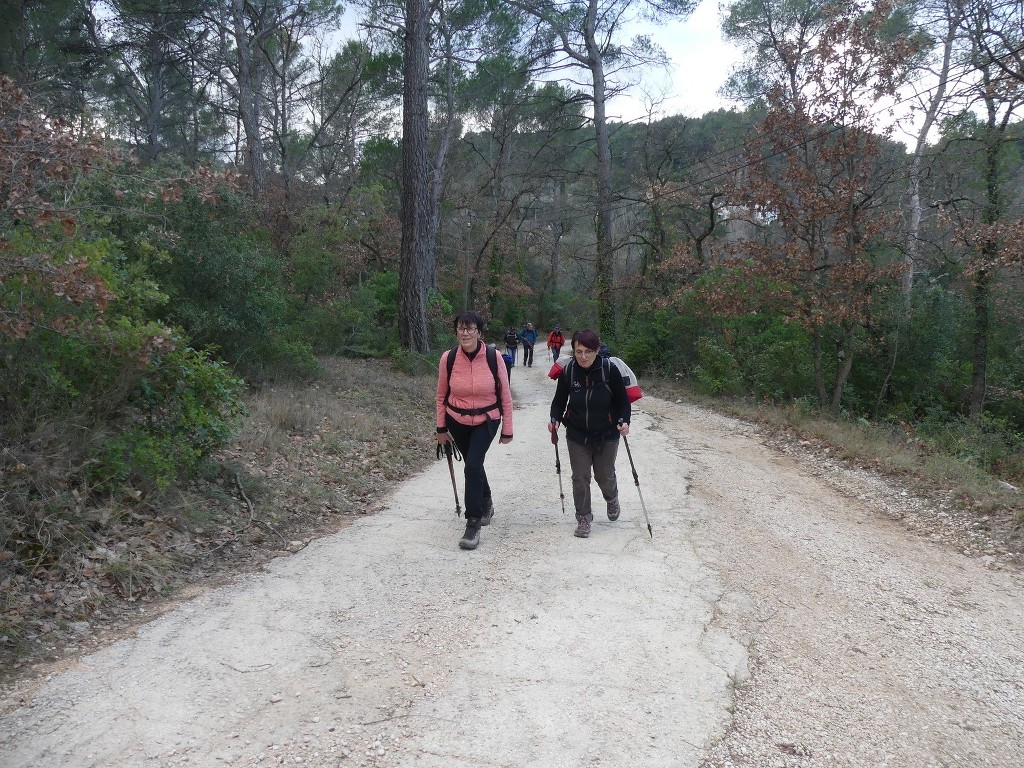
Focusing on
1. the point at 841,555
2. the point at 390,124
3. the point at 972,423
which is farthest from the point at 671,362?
Result: the point at 390,124

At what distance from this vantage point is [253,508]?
6387 mm

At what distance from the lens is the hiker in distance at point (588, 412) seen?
6039 millimetres

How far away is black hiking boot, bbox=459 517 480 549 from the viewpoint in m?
5.79

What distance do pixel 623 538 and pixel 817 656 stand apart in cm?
215

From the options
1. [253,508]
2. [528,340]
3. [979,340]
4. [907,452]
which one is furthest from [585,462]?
[528,340]

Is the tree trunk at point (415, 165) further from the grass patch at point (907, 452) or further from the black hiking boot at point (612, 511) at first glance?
the black hiking boot at point (612, 511)

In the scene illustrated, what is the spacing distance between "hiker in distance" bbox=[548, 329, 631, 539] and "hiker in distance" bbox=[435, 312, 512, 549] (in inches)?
21.5

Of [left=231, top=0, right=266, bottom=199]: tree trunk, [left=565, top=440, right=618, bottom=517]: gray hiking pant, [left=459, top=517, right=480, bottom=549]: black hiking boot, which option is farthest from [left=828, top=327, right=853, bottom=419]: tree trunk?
[left=231, top=0, right=266, bottom=199]: tree trunk

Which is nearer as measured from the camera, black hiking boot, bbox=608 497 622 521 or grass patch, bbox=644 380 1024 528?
black hiking boot, bbox=608 497 622 521

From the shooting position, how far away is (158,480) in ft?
18.2

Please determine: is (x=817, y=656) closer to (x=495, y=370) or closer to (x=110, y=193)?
(x=495, y=370)

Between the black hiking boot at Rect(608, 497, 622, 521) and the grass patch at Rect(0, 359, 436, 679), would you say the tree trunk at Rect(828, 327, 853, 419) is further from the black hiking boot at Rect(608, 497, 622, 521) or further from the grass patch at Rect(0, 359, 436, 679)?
the grass patch at Rect(0, 359, 436, 679)

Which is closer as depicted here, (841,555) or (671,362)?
(841,555)

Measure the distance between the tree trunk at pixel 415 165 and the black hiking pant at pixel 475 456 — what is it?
11.1m
